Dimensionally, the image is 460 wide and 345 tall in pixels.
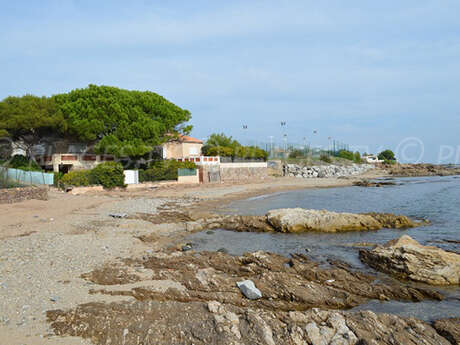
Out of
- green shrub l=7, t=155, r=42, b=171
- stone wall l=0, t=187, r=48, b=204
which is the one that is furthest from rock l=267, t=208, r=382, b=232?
green shrub l=7, t=155, r=42, b=171

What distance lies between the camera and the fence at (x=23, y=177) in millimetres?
20053

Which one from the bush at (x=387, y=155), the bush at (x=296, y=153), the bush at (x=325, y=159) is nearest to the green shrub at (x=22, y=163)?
the bush at (x=296, y=153)

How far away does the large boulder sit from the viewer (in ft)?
54.4

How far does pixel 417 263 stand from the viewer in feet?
32.9

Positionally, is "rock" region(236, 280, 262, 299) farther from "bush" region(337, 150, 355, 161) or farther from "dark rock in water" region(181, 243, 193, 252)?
"bush" region(337, 150, 355, 161)

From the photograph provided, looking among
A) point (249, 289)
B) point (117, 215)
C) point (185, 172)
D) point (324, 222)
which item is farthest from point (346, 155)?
point (249, 289)

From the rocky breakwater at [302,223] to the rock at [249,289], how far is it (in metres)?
8.42

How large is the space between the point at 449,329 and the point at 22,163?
3711 cm

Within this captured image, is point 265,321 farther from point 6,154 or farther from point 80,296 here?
point 6,154

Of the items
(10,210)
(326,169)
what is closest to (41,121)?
(10,210)

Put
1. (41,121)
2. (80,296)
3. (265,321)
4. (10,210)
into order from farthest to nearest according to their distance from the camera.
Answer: (41,121) < (10,210) < (80,296) < (265,321)

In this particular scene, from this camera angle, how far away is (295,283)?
8492 mm

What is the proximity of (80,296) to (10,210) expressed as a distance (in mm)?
12592

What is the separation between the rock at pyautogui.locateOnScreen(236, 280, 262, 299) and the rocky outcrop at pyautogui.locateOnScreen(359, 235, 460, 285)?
15.7 feet
